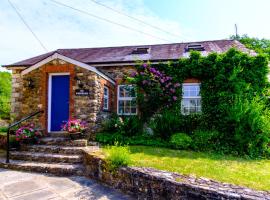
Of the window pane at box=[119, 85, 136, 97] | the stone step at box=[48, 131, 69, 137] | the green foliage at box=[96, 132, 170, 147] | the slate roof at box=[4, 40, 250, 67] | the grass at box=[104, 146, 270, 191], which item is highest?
the slate roof at box=[4, 40, 250, 67]

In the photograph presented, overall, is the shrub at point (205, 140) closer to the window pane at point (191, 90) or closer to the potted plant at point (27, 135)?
the window pane at point (191, 90)

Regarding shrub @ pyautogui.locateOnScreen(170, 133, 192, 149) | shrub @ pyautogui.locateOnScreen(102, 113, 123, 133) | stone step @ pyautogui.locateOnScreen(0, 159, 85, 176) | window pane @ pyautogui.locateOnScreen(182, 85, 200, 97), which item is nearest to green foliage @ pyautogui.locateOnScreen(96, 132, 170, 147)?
shrub @ pyautogui.locateOnScreen(170, 133, 192, 149)

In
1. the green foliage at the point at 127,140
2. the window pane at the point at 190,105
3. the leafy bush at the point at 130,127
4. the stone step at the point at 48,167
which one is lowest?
the stone step at the point at 48,167

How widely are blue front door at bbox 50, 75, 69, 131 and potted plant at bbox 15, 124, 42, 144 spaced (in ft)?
2.74

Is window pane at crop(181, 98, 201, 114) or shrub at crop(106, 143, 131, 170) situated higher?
window pane at crop(181, 98, 201, 114)

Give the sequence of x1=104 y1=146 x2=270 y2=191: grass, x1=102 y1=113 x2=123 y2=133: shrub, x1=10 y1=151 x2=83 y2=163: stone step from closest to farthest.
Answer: x1=104 y1=146 x2=270 y2=191: grass → x1=10 y1=151 x2=83 y2=163: stone step → x1=102 y1=113 x2=123 y2=133: shrub

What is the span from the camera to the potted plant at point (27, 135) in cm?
689

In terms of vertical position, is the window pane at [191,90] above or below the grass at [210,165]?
above

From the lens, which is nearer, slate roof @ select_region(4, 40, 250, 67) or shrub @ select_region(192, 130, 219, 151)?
shrub @ select_region(192, 130, 219, 151)

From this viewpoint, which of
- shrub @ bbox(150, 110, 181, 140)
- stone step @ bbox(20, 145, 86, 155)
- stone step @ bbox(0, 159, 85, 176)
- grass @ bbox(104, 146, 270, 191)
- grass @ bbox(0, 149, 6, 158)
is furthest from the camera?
shrub @ bbox(150, 110, 181, 140)

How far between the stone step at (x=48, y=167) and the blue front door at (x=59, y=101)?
90.6 inches

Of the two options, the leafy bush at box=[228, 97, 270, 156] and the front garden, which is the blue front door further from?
the leafy bush at box=[228, 97, 270, 156]

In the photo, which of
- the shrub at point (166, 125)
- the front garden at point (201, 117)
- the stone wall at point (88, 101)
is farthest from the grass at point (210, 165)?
the stone wall at point (88, 101)

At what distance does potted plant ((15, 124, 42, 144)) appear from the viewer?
6.89 meters
